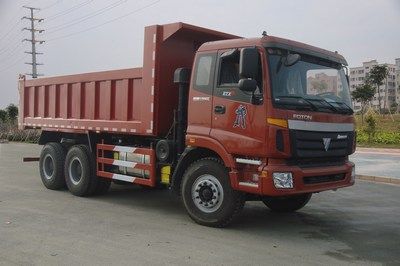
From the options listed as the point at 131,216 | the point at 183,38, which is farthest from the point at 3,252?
the point at 183,38

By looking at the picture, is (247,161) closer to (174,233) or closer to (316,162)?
(316,162)

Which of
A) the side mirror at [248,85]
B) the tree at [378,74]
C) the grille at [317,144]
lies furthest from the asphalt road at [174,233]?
the tree at [378,74]

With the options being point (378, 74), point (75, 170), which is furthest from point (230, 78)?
point (378, 74)

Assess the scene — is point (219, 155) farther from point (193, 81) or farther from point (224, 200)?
point (193, 81)

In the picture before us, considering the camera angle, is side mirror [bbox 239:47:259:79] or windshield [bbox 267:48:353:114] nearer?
side mirror [bbox 239:47:259:79]

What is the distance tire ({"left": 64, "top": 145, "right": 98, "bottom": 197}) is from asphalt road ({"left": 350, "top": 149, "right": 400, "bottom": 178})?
799cm

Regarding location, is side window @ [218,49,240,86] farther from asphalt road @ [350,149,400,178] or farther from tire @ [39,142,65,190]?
asphalt road @ [350,149,400,178]

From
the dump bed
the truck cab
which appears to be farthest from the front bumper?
the dump bed

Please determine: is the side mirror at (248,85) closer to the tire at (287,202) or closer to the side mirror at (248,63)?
the side mirror at (248,63)

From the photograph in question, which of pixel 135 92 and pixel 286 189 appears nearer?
pixel 286 189

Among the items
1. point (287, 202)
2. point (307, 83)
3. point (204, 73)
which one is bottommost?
point (287, 202)

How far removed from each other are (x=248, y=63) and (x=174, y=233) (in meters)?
2.44

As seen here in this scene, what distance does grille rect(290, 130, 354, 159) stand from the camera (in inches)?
252

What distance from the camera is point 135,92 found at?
27.6 ft
